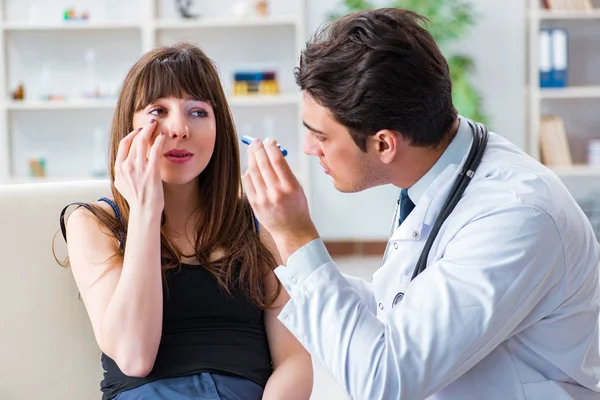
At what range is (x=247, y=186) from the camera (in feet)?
4.40

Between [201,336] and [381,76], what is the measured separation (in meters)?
0.62

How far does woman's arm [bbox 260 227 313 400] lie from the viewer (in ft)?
5.28

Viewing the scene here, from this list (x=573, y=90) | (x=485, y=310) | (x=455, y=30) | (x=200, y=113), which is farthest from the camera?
(x=573, y=90)

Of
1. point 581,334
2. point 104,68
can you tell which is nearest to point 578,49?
point 104,68

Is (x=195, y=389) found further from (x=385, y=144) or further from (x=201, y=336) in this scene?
(x=385, y=144)

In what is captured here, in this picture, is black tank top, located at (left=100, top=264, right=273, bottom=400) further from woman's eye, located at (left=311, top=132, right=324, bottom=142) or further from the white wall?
the white wall

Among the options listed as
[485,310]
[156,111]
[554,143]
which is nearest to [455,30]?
[554,143]

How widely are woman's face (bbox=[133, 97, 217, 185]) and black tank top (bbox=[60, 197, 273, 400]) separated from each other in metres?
0.19

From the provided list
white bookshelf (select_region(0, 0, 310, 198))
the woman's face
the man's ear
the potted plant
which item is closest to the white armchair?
the woman's face

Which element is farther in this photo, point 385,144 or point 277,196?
point 385,144

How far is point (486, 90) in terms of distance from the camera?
17.0 feet

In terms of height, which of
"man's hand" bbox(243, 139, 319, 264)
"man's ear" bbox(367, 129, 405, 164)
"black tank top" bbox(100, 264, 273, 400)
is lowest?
"black tank top" bbox(100, 264, 273, 400)

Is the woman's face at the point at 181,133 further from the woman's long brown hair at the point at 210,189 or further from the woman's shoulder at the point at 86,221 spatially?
the woman's shoulder at the point at 86,221

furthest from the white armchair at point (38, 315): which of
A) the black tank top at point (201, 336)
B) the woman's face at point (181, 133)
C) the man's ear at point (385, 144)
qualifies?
the man's ear at point (385, 144)
